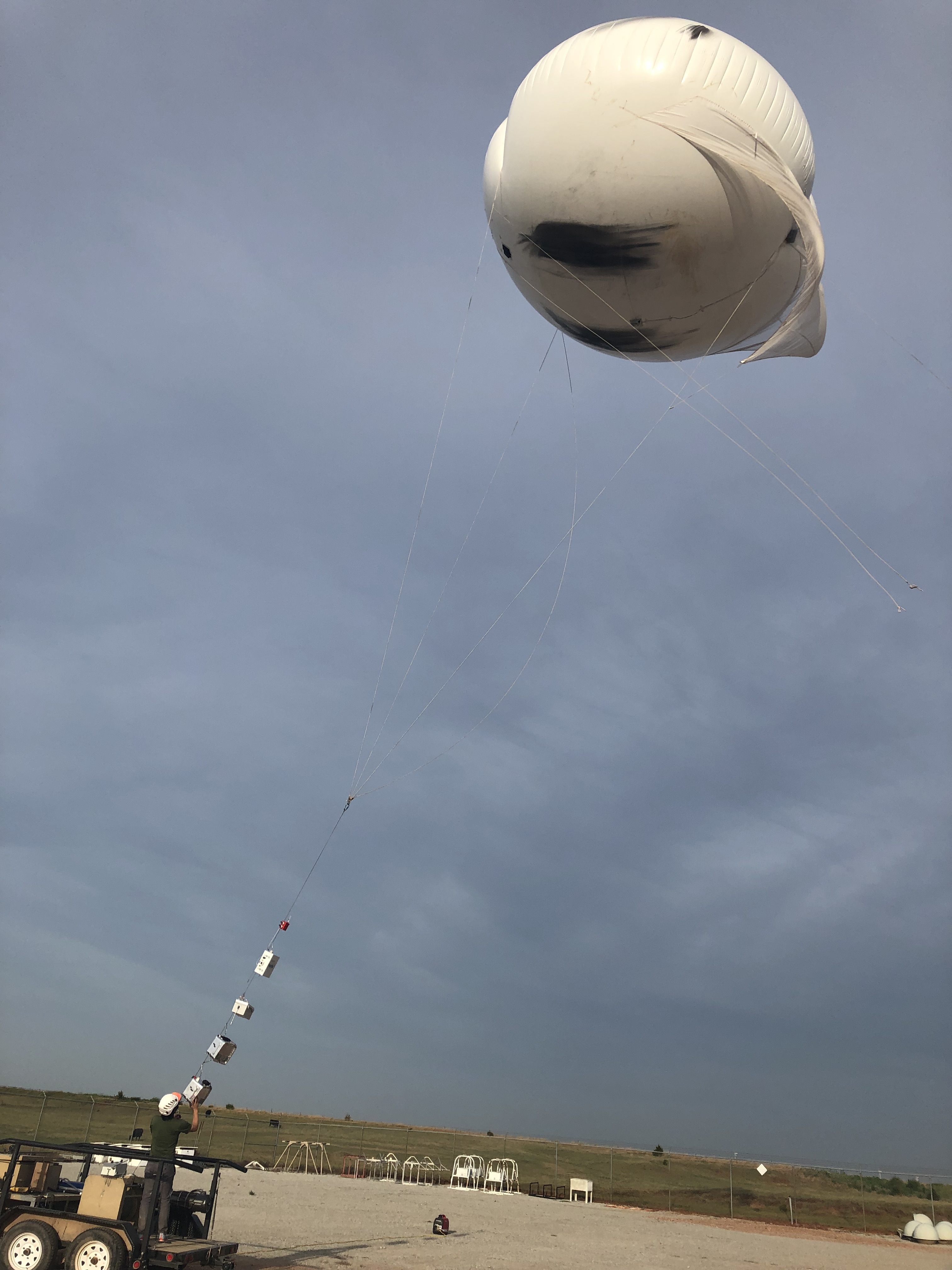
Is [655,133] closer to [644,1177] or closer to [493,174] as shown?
[493,174]

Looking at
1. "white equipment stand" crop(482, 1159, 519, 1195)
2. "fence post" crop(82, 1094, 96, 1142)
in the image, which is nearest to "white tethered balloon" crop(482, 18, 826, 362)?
"fence post" crop(82, 1094, 96, 1142)

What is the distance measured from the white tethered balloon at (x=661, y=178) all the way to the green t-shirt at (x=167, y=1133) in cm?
1141

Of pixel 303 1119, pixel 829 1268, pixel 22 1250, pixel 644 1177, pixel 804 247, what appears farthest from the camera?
pixel 303 1119

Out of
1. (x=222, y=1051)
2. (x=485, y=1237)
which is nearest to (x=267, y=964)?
(x=222, y=1051)

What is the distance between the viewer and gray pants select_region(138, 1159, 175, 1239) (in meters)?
7.74

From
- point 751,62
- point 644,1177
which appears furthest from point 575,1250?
point 644,1177

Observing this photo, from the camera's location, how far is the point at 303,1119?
198ft

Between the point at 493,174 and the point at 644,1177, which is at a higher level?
the point at 493,174

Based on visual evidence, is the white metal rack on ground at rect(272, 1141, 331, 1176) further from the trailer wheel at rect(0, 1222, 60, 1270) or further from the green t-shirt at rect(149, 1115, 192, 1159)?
the trailer wheel at rect(0, 1222, 60, 1270)

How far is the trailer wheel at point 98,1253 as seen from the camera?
7.41 meters

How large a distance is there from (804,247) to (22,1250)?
45.9 ft

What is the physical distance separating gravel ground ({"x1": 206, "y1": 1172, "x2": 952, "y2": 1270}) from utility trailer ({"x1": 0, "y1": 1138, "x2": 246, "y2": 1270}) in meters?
2.04

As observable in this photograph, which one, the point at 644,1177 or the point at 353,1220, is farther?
the point at 644,1177

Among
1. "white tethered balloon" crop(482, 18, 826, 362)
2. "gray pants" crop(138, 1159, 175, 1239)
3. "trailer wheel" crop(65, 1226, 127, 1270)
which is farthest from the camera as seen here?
"white tethered balloon" crop(482, 18, 826, 362)
